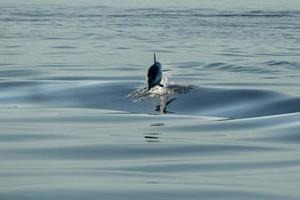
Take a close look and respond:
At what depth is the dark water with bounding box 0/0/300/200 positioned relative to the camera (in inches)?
289

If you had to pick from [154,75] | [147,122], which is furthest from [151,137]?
[154,75]

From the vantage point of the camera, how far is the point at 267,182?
745 centimetres

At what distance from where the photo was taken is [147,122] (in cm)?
1323

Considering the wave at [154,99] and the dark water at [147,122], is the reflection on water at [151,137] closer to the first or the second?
the dark water at [147,122]

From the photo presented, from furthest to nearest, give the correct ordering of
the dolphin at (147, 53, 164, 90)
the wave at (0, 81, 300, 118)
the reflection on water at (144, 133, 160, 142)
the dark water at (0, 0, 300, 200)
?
the dolphin at (147, 53, 164, 90)
the wave at (0, 81, 300, 118)
the reflection on water at (144, 133, 160, 142)
the dark water at (0, 0, 300, 200)

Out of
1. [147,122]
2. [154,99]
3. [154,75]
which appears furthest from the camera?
[154,99]

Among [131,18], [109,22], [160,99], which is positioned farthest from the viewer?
[131,18]

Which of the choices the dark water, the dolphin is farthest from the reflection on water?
the dolphin

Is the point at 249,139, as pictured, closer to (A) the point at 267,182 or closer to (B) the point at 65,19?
(A) the point at 267,182

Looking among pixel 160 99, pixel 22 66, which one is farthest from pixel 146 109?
pixel 22 66

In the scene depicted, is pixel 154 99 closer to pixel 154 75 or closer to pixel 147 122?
pixel 154 75

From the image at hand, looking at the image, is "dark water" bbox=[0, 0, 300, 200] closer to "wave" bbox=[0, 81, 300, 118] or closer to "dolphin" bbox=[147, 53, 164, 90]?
"wave" bbox=[0, 81, 300, 118]

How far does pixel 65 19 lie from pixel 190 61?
29.1 metres

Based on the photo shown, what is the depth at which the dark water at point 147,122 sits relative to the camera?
7352 mm
